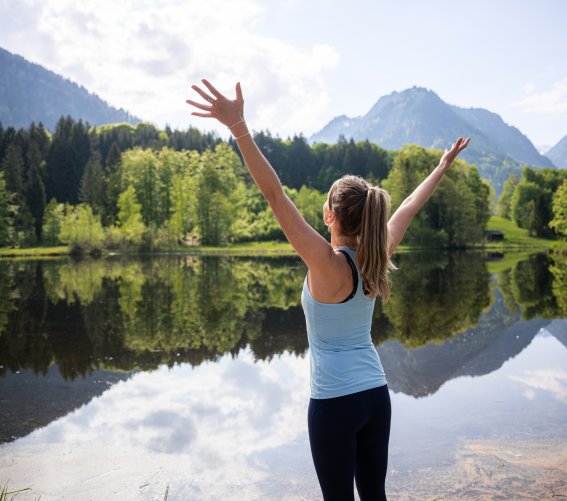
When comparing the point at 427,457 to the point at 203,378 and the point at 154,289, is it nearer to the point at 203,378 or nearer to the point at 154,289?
the point at 203,378

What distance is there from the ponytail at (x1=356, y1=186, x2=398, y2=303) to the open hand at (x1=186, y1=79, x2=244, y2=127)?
80cm

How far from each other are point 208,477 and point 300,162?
119308 mm

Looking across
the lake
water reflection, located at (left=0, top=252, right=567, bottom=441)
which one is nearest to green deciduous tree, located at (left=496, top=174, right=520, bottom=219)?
water reflection, located at (left=0, top=252, right=567, bottom=441)

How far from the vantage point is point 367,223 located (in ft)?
9.19

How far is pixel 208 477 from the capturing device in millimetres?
6324

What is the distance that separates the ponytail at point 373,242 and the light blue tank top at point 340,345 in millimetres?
54

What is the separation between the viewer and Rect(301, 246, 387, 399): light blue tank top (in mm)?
2842

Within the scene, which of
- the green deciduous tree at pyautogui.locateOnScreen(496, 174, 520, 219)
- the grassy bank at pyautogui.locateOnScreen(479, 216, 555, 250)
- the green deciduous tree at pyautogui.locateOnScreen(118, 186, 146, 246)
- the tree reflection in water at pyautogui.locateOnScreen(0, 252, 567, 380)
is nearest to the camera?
the tree reflection in water at pyautogui.locateOnScreen(0, 252, 567, 380)

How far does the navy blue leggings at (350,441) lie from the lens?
2.85m

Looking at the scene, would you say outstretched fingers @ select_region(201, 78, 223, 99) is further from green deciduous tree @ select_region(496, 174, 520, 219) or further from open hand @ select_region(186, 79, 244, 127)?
green deciduous tree @ select_region(496, 174, 520, 219)

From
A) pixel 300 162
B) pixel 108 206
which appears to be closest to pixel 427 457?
pixel 108 206

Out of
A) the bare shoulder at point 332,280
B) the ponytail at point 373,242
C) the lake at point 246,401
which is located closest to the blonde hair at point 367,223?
the ponytail at point 373,242

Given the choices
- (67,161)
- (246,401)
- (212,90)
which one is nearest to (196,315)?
(246,401)

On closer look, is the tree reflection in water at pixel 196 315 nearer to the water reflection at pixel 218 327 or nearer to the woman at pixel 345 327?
the water reflection at pixel 218 327
